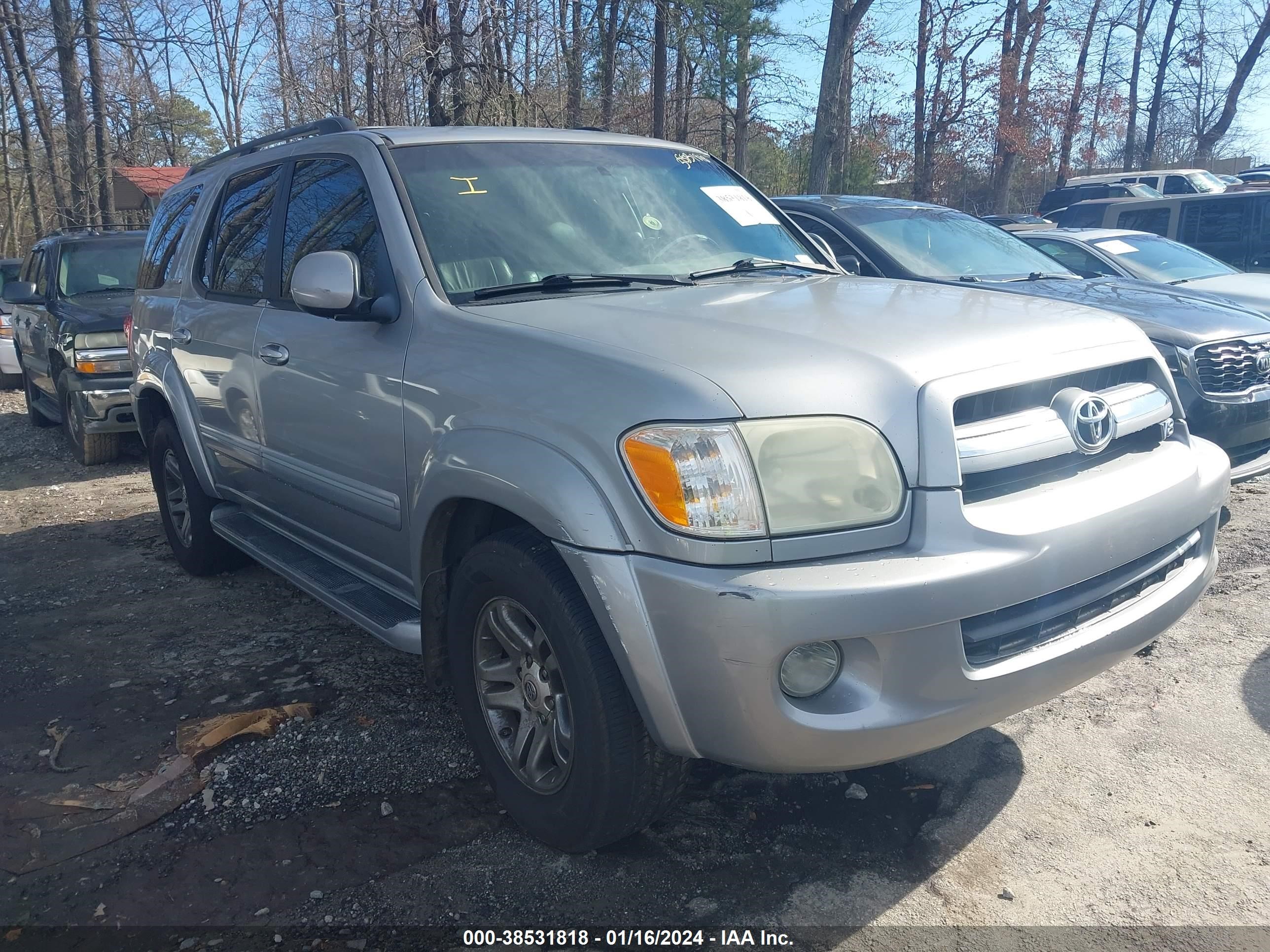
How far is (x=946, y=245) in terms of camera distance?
260 inches

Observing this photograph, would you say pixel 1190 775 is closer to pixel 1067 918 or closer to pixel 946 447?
pixel 1067 918

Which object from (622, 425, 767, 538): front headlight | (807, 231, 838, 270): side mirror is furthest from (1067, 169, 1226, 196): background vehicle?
(622, 425, 767, 538): front headlight

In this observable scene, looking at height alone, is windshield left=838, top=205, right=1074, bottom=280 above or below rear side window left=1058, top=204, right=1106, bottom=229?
below

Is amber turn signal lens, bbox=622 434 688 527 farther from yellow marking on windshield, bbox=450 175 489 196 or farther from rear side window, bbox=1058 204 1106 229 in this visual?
rear side window, bbox=1058 204 1106 229

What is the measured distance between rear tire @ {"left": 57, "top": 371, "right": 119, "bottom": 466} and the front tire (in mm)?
6413

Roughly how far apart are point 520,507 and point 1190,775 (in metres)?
2.18

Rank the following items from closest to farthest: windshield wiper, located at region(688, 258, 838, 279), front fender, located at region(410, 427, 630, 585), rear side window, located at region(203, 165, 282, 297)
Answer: front fender, located at region(410, 427, 630, 585), windshield wiper, located at region(688, 258, 838, 279), rear side window, located at region(203, 165, 282, 297)

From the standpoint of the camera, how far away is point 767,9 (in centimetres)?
2209

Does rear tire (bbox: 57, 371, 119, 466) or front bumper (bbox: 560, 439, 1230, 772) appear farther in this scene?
rear tire (bbox: 57, 371, 119, 466)

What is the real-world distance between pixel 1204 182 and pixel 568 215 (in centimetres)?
2413

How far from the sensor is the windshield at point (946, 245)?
20.7 ft

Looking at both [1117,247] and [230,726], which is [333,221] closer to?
[230,726]

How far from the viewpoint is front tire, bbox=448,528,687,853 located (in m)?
2.36

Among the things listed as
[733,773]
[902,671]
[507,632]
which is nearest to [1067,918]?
[902,671]
